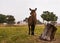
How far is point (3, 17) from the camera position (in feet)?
310

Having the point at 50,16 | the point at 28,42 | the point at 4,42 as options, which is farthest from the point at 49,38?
the point at 50,16

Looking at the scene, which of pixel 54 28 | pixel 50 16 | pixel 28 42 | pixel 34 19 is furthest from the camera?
pixel 50 16

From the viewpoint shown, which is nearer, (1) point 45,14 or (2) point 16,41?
(2) point 16,41

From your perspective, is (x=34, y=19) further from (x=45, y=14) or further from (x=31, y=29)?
(x=45, y=14)

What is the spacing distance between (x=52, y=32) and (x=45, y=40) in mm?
985

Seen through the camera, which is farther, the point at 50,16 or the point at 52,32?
the point at 50,16

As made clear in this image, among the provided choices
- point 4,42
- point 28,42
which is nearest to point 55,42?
point 28,42

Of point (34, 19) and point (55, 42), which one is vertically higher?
point (34, 19)

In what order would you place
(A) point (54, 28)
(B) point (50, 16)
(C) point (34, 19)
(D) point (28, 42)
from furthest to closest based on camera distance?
(B) point (50, 16) < (C) point (34, 19) < (A) point (54, 28) < (D) point (28, 42)

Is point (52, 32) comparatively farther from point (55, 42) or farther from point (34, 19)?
point (34, 19)

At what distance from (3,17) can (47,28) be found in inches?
3099

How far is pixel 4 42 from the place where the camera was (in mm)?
16031

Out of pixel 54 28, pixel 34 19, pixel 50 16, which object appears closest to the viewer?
pixel 54 28

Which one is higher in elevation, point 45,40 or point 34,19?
point 34,19
